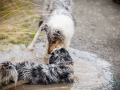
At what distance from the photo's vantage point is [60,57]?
4266 millimetres

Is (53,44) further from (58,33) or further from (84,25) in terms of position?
(84,25)

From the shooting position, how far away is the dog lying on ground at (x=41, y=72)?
3.62m

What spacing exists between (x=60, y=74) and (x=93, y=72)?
0.80m

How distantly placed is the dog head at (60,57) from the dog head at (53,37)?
0.24 m

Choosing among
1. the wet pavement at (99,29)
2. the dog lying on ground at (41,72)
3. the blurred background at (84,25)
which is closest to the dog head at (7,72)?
the dog lying on ground at (41,72)

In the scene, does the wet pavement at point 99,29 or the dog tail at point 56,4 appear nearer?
the dog tail at point 56,4

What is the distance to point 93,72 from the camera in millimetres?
4613

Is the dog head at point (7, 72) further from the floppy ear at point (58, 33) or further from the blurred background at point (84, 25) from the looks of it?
the floppy ear at point (58, 33)

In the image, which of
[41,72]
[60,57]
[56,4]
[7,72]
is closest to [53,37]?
[60,57]

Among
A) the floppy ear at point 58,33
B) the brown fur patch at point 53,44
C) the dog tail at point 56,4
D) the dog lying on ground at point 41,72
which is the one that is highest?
the dog tail at point 56,4

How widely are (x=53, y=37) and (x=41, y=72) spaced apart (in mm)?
859

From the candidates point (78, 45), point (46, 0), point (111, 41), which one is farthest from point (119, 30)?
point (46, 0)

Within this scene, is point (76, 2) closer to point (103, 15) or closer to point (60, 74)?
point (103, 15)

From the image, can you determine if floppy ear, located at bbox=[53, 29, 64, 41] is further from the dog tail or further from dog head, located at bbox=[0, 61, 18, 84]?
dog head, located at bbox=[0, 61, 18, 84]
